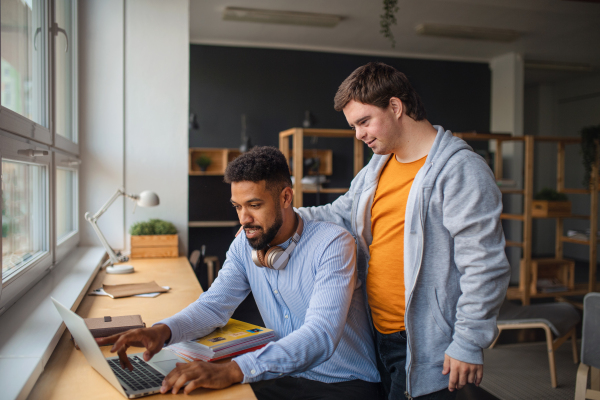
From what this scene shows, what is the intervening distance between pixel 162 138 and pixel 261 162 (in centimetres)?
241

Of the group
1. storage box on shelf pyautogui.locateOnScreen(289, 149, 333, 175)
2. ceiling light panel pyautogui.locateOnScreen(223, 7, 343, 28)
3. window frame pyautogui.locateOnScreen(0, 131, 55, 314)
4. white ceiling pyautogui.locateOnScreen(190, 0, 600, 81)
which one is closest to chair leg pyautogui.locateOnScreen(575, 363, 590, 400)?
window frame pyautogui.locateOnScreen(0, 131, 55, 314)

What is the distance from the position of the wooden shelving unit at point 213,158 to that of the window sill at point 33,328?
3.79 m

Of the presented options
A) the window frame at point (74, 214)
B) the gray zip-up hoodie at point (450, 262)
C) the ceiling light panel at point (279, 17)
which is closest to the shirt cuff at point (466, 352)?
the gray zip-up hoodie at point (450, 262)

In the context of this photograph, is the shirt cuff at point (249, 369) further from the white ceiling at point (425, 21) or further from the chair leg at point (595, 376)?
the white ceiling at point (425, 21)

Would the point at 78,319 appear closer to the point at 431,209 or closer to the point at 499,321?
the point at 431,209

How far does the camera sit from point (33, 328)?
1.58 m

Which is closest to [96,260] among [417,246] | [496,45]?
[417,246]

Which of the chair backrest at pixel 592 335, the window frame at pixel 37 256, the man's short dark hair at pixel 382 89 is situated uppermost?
the man's short dark hair at pixel 382 89

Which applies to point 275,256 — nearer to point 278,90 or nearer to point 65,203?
point 65,203

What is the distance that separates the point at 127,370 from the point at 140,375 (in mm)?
65

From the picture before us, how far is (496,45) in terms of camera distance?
6.88 metres

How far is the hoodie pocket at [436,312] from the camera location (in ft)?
5.14

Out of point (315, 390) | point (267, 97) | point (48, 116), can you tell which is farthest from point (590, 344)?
point (267, 97)

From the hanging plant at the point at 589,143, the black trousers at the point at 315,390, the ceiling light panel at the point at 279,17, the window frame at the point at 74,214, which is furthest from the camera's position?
the ceiling light panel at the point at 279,17
